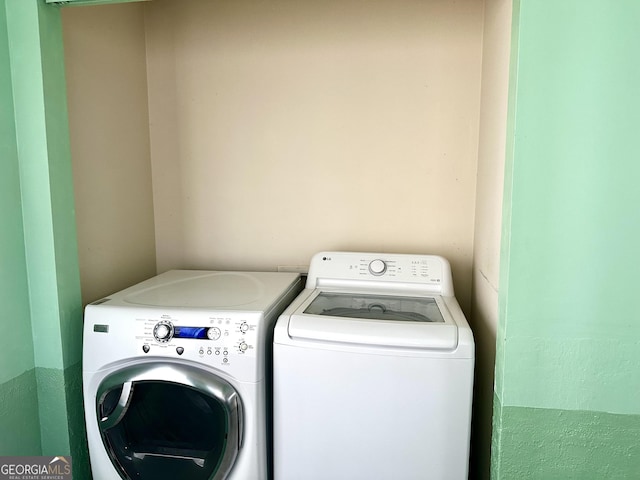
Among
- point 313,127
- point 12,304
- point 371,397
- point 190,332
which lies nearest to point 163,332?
point 190,332

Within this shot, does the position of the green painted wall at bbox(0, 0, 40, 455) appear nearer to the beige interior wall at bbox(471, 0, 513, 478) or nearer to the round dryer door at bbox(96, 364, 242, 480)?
the round dryer door at bbox(96, 364, 242, 480)

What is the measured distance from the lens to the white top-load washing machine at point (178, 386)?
1339 mm

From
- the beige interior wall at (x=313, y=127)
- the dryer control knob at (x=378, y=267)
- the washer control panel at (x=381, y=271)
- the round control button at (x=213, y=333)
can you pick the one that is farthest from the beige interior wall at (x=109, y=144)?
the dryer control knob at (x=378, y=267)

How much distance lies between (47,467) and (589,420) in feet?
5.21

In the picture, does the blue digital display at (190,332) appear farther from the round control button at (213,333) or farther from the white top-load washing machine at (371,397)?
the white top-load washing machine at (371,397)

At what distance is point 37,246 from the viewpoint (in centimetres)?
138

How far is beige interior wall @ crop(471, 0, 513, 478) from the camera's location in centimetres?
131

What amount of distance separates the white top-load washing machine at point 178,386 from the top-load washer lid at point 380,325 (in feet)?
0.46

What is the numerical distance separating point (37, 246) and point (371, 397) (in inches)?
43.2

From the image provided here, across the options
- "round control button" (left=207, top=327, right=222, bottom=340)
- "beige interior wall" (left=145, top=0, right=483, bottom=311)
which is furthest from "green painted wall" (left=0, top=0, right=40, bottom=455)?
"beige interior wall" (left=145, top=0, right=483, bottom=311)

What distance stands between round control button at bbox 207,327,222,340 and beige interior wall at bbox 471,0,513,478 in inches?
31.4

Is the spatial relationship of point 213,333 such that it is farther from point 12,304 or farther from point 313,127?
point 313,127

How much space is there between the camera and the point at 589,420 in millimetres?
1142

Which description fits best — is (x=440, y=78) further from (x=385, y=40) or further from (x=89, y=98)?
(x=89, y=98)
